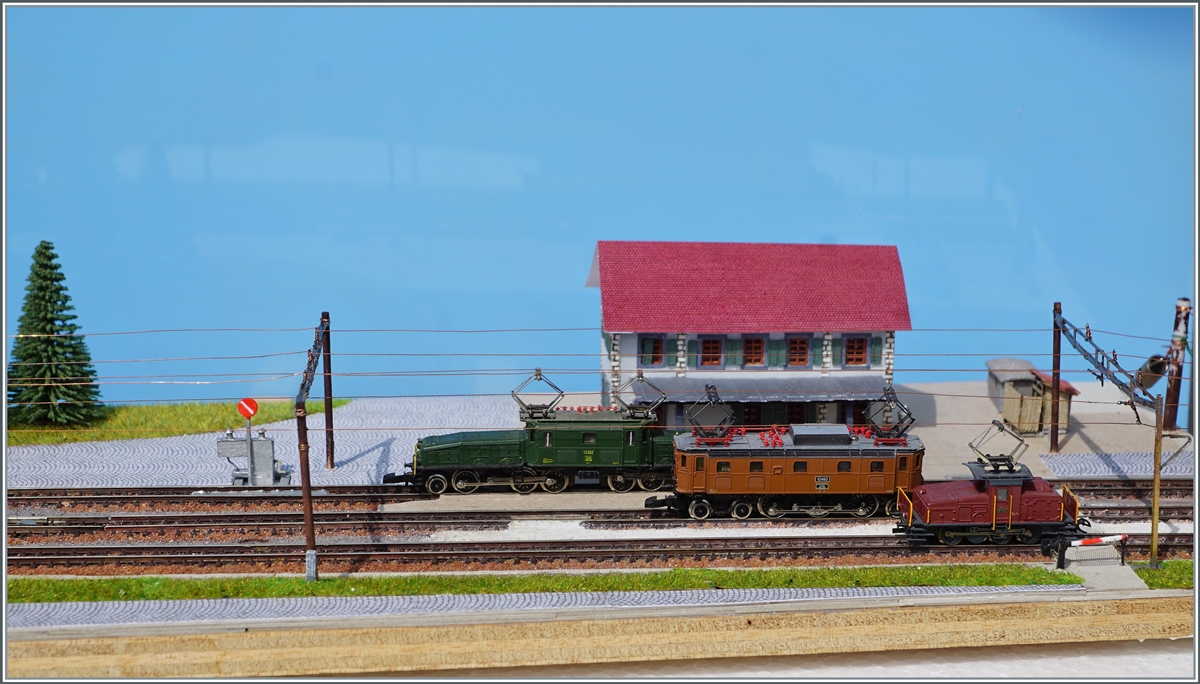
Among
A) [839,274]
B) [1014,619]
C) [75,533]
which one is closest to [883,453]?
[1014,619]

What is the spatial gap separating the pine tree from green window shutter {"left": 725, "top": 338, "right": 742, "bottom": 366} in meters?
23.8

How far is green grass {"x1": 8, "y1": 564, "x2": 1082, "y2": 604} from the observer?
24156 millimetres

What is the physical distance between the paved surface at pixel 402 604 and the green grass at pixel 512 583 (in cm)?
36

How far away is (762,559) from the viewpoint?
87.7ft

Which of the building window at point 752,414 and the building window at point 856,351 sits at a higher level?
the building window at point 856,351

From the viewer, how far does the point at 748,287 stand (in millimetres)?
38000

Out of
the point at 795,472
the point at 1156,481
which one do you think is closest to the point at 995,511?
the point at 1156,481

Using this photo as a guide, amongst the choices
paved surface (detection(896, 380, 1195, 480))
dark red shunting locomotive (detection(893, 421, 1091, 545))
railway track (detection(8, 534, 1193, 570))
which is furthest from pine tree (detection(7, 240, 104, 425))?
paved surface (detection(896, 380, 1195, 480))

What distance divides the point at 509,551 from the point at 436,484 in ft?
20.8

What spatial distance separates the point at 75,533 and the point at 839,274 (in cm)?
2747

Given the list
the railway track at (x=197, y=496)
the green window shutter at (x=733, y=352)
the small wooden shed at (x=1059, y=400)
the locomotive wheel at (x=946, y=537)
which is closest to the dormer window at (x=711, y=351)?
the green window shutter at (x=733, y=352)

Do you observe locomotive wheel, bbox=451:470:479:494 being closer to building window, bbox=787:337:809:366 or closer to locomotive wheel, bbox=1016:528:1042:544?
building window, bbox=787:337:809:366

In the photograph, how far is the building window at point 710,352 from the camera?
3731cm

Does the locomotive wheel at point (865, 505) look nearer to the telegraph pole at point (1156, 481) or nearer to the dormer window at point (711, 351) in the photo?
the telegraph pole at point (1156, 481)
